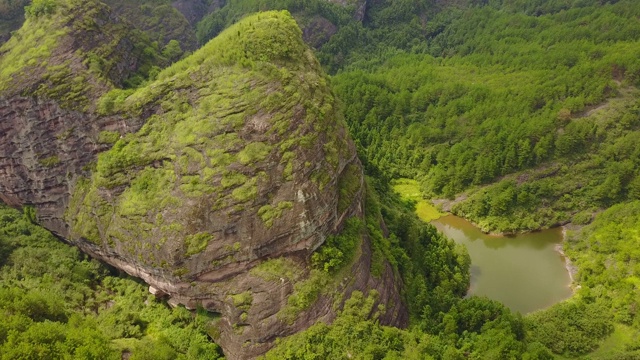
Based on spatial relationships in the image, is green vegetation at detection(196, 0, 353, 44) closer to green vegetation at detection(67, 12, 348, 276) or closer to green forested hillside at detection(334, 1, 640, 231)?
green forested hillside at detection(334, 1, 640, 231)

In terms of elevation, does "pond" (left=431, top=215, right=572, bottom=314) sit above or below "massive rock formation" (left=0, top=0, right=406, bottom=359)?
below

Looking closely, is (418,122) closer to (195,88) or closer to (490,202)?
(490,202)

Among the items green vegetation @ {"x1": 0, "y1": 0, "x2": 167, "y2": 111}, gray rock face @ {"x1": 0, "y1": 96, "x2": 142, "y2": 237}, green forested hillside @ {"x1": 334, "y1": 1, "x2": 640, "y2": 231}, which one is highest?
green vegetation @ {"x1": 0, "y1": 0, "x2": 167, "y2": 111}

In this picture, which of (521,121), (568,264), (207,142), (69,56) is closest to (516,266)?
(568,264)

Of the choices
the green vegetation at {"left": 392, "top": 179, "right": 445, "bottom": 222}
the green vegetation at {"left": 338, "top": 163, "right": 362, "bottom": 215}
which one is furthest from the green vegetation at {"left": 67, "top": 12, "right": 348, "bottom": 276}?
the green vegetation at {"left": 392, "top": 179, "right": 445, "bottom": 222}

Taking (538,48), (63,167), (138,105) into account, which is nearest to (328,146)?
(138,105)

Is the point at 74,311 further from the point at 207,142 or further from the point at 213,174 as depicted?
the point at 207,142

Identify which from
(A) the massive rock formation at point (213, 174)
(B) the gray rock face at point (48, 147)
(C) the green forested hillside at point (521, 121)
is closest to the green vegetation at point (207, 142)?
(A) the massive rock formation at point (213, 174)
